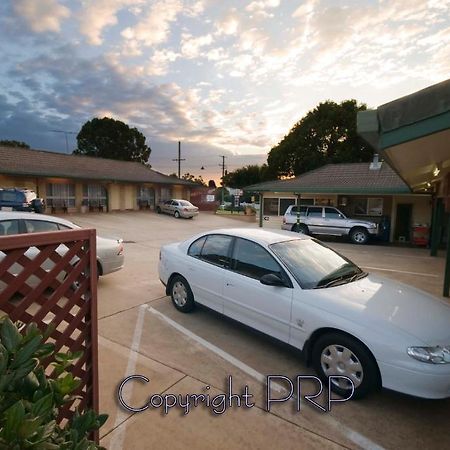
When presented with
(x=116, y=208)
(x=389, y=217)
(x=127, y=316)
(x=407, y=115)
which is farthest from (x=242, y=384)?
(x=116, y=208)

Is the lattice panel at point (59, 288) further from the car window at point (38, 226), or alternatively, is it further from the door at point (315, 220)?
the door at point (315, 220)

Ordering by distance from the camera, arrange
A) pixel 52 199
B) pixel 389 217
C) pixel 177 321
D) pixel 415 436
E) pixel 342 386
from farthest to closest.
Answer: pixel 52 199, pixel 389 217, pixel 177 321, pixel 342 386, pixel 415 436

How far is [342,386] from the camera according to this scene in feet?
10.2

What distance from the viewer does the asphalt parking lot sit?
8.51 feet

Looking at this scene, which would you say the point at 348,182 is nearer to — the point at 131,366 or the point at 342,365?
the point at 342,365

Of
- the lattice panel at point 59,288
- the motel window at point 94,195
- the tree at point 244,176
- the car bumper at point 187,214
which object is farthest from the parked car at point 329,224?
the tree at point 244,176

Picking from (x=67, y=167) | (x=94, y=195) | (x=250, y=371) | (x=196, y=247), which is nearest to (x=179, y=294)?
(x=196, y=247)

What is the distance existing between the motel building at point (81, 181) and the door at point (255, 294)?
19655 mm

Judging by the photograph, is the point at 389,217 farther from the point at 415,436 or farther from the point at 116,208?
the point at 116,208

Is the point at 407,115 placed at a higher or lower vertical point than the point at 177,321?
higher

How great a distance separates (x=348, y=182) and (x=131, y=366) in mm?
15512

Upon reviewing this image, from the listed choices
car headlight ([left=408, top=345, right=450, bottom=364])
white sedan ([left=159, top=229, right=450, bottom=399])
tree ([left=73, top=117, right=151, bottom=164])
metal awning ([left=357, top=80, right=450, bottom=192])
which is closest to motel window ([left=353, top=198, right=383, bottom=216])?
white sedan ([left=159, top=229, right=450, bottom=399])

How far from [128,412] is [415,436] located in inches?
97.6

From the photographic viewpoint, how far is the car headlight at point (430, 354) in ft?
8.89
